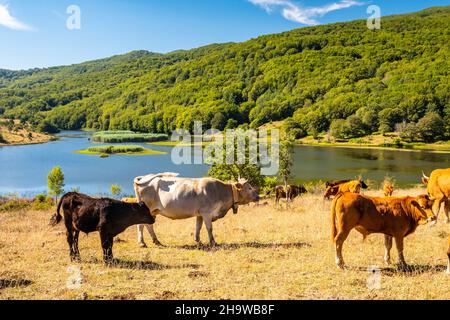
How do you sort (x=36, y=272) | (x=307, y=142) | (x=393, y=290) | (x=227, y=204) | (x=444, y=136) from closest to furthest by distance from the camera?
(x=393, y=290)
(x=36, y=272)
(x=227, y=204)
(x=444, y=136)
(x=307, y=142)

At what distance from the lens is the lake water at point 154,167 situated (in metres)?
72.7

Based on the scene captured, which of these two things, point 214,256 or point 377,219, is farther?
point 214,256

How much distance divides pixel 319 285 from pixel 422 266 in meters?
2.90

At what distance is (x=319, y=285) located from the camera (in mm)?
7844

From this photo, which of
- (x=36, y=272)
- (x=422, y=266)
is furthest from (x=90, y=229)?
(x=422, y=266)

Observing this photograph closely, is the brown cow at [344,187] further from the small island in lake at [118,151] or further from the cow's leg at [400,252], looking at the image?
the small island in lake at [118,151]

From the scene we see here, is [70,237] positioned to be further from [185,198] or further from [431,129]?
[431,129]

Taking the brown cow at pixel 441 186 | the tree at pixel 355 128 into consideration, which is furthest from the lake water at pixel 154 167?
the brown cow at pixel 441 186

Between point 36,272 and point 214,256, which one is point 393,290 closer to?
point 214,256

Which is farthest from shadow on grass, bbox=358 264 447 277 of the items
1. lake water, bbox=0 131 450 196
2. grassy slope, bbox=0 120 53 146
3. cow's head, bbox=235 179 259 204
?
grassy slope, bbox=0 120 53 146

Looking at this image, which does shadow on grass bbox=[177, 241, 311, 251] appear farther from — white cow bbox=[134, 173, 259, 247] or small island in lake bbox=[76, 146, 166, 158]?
small island in lake bbox=[76, 146, 166, 158]

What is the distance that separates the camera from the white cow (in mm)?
12125

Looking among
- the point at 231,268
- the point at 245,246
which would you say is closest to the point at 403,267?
the point at 231,268
